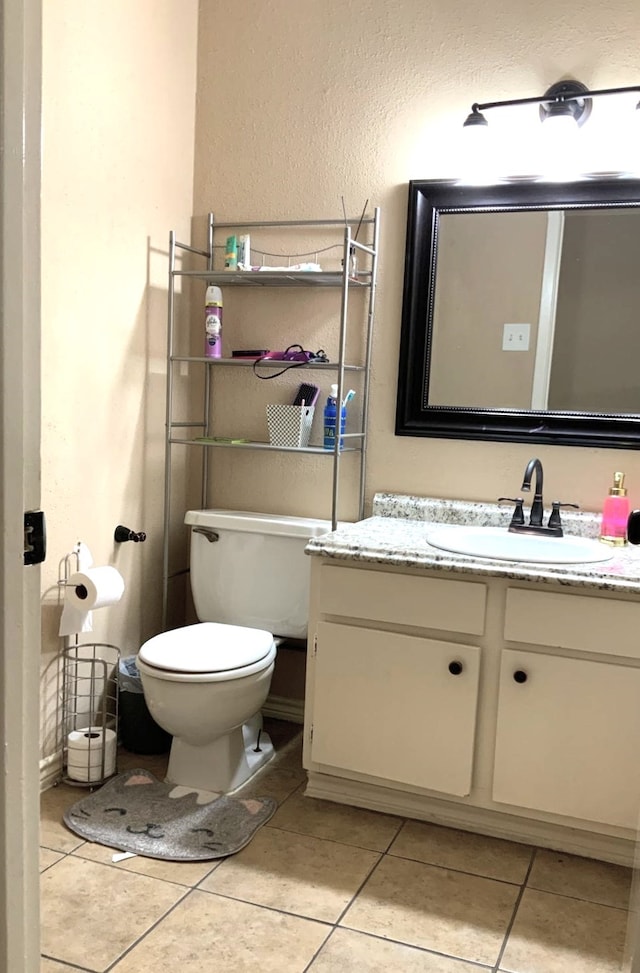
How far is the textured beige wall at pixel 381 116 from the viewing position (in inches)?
93.0

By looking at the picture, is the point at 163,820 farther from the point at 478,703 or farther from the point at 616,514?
the point at 616,514

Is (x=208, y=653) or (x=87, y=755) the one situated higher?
(x=208, y=653)

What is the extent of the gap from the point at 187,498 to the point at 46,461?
0.76 meters

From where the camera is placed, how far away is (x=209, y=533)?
104 inches

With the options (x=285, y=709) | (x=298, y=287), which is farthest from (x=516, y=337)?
(x=285, y=709)

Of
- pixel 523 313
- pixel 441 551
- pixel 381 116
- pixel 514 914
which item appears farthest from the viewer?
pixel 381 116

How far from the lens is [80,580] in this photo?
7.39ft

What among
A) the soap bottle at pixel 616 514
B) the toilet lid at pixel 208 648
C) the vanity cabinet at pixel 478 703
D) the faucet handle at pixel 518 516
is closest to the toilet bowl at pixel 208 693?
the toilet lid at pixel 208 648

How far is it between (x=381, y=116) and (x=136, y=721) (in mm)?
1954

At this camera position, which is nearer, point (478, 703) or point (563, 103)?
point (478, 703)

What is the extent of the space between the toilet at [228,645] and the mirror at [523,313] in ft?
1.89

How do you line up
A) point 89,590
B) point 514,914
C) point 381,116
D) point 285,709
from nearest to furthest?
point 514,914
point 89,590
point 381,116
point 285,709

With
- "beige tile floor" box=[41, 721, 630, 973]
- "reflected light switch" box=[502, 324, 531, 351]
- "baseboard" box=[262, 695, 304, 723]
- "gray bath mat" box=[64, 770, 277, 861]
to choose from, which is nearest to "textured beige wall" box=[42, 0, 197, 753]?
"gray bath mat" box=[64, 770, 277, 861]

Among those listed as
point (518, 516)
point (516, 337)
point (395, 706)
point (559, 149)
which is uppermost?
point (559, 149)
